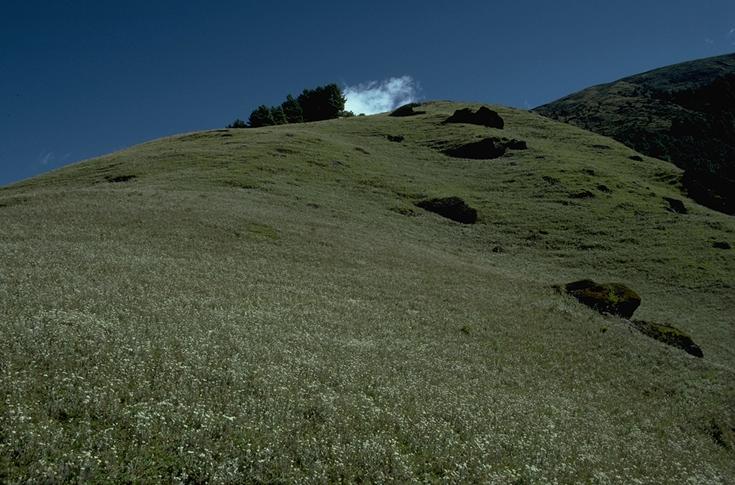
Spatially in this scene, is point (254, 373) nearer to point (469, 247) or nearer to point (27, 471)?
point (27, 471)

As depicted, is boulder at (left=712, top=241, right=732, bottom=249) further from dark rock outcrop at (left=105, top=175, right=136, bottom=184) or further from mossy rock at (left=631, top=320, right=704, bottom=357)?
dark rock outcrop at (left=105, top=175, right=136, bottom=184)

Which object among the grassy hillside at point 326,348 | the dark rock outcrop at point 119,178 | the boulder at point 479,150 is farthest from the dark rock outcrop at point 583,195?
the dark rock outcrop at point 119,178

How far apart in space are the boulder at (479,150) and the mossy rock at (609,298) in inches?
2536

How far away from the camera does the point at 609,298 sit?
3616 cm

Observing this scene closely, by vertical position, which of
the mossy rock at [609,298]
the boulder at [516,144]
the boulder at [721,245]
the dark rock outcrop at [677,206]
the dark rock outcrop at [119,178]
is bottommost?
the boulder at [721,245]

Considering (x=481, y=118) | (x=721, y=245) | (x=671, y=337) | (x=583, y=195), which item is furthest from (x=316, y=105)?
(x=671, y=337)

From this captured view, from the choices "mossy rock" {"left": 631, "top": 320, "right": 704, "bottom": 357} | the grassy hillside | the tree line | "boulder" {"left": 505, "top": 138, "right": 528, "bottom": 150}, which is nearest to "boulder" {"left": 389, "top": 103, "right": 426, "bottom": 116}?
the tree line

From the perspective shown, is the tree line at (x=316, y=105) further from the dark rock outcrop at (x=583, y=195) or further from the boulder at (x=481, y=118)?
the dark rock outcrop at (x=583, y=195)

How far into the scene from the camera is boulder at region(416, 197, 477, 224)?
67312mm

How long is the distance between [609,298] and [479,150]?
68.1 meters

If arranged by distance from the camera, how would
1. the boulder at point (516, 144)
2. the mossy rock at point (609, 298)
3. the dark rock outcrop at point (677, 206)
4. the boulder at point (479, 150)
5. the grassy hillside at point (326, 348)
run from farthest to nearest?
1. the boulder at point (516, 144)
2. the boulder at point (479, 150)
3. the dark rock outcrop at point (677, 206)
4. the mossy rock at point (609, 298)
5. the grassy hillside at point (326, 348)

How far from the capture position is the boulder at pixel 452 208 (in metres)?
67.3

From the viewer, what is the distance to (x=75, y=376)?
11453 mm

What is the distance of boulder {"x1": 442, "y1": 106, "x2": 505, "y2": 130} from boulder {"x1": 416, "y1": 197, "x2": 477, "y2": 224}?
5829 centimetres
